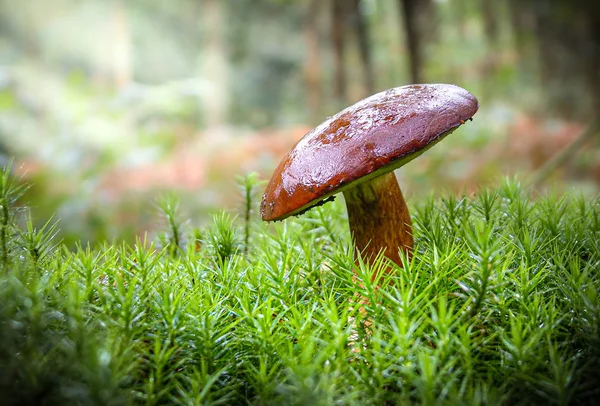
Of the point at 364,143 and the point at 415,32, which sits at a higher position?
the point at 415,32

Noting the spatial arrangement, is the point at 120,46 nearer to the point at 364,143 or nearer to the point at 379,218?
the point at 379,218

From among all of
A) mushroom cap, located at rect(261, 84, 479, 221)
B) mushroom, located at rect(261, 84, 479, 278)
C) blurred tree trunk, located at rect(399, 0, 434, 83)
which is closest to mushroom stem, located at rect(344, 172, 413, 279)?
mushroom, located at rect(261, 84, 479, 278)

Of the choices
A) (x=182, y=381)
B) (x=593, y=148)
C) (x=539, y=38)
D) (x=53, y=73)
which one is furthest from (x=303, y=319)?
(x=53, y=73)

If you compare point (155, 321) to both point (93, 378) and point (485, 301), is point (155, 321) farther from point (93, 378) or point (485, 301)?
point (485, 301)

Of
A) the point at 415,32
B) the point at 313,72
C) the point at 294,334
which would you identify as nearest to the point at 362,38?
the point at 313,72

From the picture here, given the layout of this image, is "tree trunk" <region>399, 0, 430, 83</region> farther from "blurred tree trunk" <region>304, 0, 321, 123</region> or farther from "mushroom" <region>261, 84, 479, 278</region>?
"mushroom" <region>261, 84, 479, 278</region>
